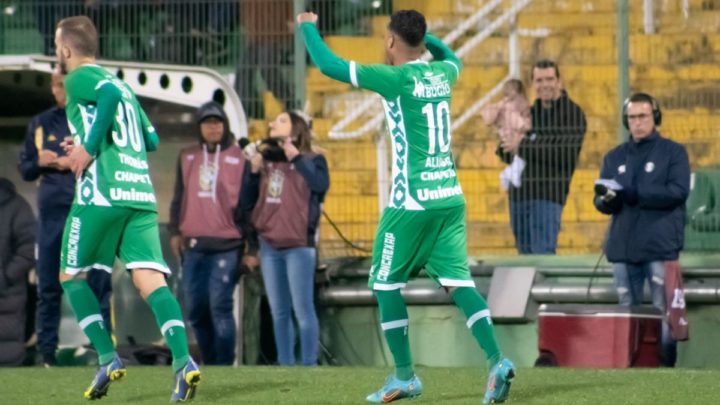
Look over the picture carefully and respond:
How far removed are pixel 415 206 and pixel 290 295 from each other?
4.86 m

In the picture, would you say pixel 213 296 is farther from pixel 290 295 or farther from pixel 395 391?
pixel 395 391

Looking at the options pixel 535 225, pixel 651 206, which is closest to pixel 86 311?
pixel 651 206

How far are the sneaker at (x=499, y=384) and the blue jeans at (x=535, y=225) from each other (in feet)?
17.4

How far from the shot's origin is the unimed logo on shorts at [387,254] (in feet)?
31.8

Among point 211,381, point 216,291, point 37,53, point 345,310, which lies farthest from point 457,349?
point 37,53

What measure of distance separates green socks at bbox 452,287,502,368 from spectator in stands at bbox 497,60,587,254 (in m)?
4.99

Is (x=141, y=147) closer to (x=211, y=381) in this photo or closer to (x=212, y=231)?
(x=211, y=381)

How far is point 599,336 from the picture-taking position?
1296cm

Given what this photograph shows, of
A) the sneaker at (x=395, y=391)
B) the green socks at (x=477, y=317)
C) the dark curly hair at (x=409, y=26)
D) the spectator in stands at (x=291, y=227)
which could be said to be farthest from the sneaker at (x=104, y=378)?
the spectator in stands at (x=291, y=227)

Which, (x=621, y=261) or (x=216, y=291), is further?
(x=216, y=291)

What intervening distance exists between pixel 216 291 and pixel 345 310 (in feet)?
3.71

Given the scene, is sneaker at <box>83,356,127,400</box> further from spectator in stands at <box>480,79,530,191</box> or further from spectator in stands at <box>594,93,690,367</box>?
spectator in stands at <box>480,79,530,191</box>

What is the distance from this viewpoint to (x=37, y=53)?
51.6 feet

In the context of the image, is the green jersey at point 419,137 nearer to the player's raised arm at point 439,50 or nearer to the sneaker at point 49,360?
the player's raised arm at point 439,50
